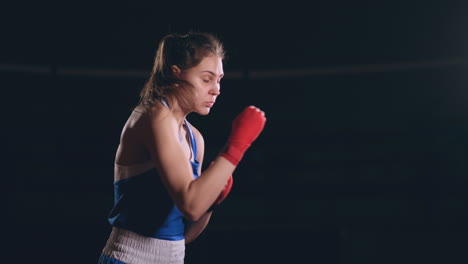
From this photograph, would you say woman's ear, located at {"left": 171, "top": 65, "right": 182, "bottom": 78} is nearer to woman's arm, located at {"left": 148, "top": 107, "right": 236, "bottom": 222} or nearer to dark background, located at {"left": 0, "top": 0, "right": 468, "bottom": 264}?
woman's arm, located at {"left": 148, "top": 107, "right": 236, "bottom": 222}

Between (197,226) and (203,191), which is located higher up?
(203,191)

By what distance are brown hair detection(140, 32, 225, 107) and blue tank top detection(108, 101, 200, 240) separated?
0.24m

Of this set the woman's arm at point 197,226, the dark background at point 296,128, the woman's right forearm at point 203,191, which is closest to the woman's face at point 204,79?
the woman's right forearm at point 203,191

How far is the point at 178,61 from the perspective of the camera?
146cm

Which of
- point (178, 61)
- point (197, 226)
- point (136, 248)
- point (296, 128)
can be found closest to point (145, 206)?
point (136, 248)

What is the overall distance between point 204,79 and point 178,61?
101 mm

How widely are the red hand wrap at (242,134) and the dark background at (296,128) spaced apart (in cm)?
379

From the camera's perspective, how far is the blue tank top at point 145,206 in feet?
4.51

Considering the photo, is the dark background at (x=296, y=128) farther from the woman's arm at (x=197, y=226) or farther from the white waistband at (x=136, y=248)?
the white waistband at (x=136, y=248)

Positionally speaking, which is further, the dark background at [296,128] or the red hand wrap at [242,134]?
the dark background at [296,128]

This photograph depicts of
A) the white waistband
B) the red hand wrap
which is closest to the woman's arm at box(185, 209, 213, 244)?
the white waistband

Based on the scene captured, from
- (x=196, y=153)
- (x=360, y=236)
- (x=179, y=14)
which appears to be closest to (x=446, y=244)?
(x=360, y=236)

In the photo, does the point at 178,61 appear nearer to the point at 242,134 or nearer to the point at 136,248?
the point at 242,134

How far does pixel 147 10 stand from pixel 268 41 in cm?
153
